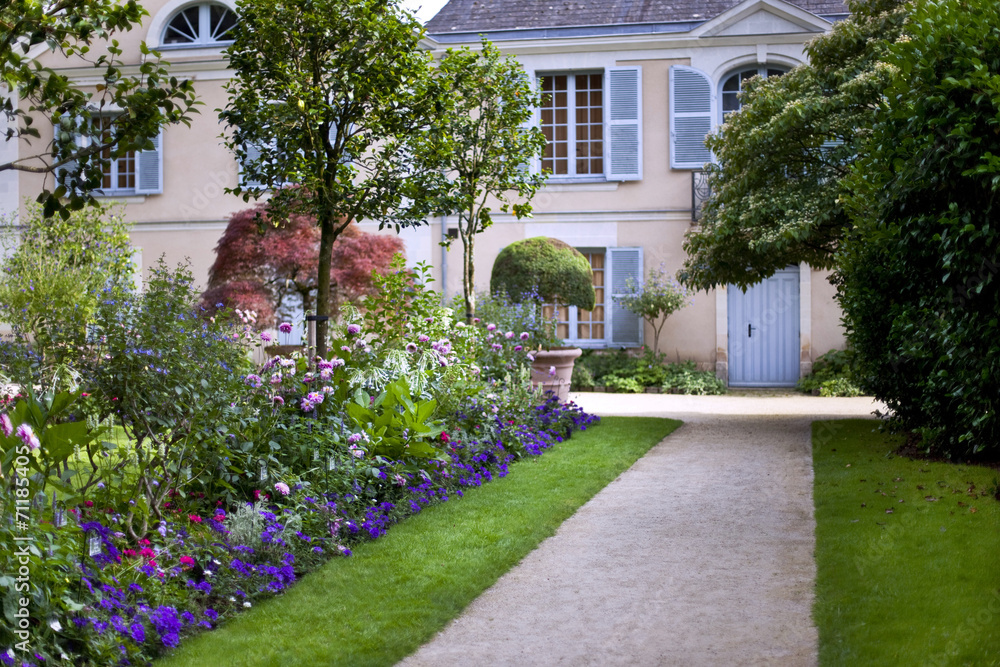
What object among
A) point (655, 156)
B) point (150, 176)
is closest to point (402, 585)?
point (655, 156)

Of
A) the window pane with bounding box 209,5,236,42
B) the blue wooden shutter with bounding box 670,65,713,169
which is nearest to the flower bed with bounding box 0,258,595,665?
the blue wooden shutter with bounding box 670,65,713,169

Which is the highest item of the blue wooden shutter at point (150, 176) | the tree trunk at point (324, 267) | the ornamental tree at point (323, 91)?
the blue wooden shutter at point (150, 176)

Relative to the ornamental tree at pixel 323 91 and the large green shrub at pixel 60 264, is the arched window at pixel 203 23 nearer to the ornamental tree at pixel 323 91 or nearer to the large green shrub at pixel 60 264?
the large green shrub at pixel 60 264

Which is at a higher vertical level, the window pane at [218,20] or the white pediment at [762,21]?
the window pane at [218,20]

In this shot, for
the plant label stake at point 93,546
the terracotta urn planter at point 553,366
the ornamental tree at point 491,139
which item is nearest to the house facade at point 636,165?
the terracotta urn planter at point 553,366

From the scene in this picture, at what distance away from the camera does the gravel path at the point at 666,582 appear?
3.53 m

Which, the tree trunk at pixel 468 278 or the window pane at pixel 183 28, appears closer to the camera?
the tree trunk at pixel 468 278

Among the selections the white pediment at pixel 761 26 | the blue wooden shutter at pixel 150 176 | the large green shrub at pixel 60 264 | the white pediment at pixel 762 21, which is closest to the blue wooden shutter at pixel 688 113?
the white pediment at pixel 762 21

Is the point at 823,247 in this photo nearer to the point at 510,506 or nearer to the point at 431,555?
the point at 510,506

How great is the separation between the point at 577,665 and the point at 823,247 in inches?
289

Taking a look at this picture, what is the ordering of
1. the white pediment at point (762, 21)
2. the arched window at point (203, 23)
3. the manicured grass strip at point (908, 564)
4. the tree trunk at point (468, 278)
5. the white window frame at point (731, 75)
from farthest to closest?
the arched window at point (203, 23)
the white window frame at point (731, 75)
the white pediment at point (762, 21)
the tree trunk at point (468, 278)
the manicured grass strip at point (908, 564)

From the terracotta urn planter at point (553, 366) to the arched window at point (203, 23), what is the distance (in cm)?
947

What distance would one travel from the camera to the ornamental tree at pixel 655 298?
14.7 meters

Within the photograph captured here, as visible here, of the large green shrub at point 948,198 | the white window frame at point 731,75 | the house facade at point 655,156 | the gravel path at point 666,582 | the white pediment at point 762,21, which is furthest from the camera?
the white window frame at point 731,75
